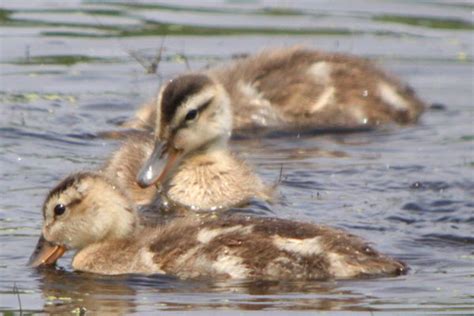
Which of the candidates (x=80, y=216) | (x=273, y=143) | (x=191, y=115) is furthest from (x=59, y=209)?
(x=273, y=143)

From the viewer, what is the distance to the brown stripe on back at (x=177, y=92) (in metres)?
9.36

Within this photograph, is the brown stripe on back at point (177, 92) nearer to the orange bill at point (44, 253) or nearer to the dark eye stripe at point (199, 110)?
the dark eye stripe at point (199, 110)

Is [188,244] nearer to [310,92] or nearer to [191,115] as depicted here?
[191,115]

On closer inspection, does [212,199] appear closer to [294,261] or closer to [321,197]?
[321,197]

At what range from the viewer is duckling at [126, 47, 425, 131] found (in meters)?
11.3

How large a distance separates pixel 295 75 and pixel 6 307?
468 centimetres

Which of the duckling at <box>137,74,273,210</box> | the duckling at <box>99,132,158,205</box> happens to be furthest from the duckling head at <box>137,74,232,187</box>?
the duckling at <box>99,132,158,205</box>

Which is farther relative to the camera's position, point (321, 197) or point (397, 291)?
point (321, 197)

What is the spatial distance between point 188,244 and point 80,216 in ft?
1.96

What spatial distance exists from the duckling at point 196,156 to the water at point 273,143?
0.90ft

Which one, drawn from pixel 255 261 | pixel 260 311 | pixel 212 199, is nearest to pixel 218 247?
pixel 255 261

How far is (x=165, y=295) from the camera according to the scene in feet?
24.2

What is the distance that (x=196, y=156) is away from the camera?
959 centimetres

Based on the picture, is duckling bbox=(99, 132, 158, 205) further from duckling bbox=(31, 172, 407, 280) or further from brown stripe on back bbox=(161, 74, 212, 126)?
duckling bbox=(31, 172, 407, 280)
